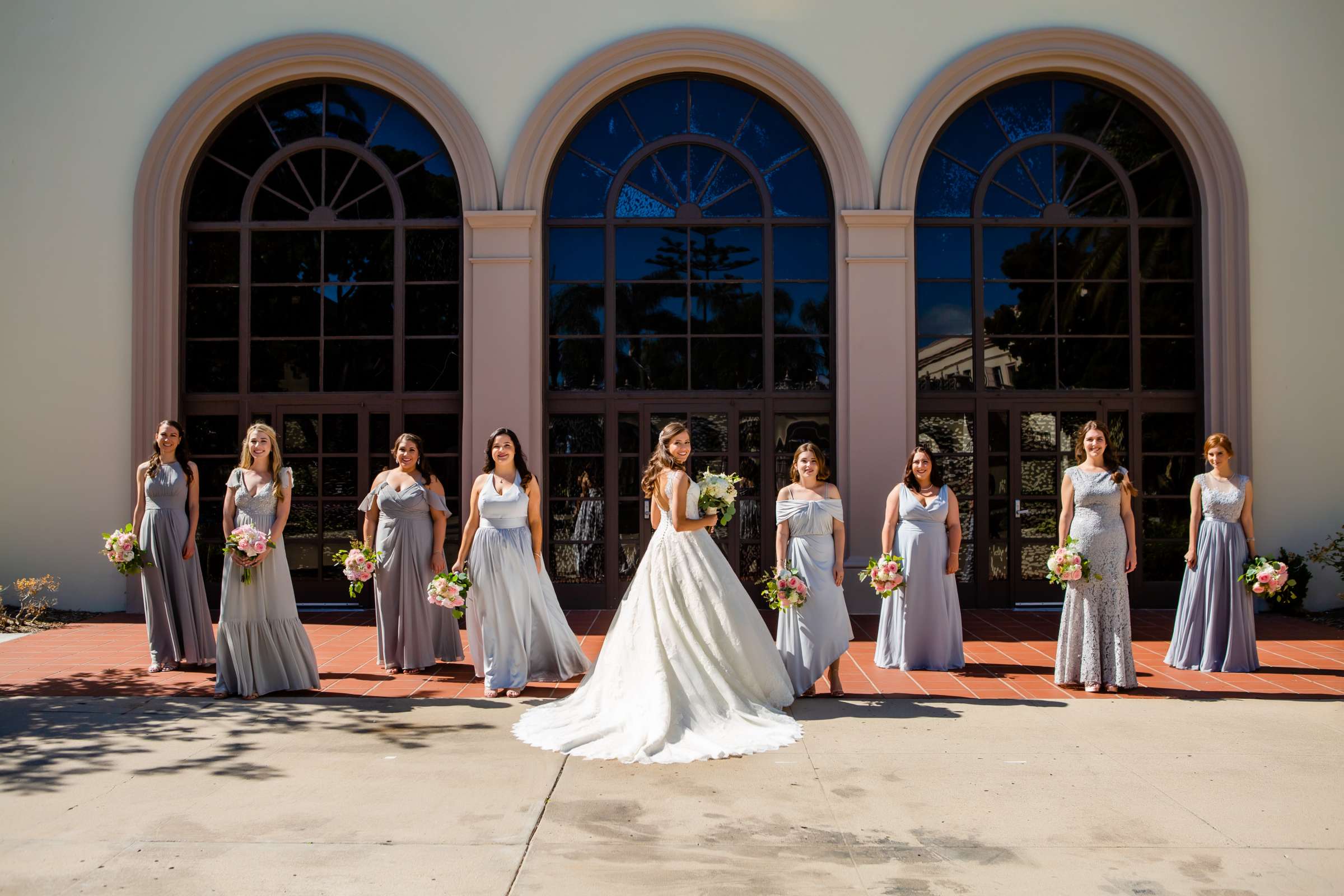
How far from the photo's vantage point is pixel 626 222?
1077cm

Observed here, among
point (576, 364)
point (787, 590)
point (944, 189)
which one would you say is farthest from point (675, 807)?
point (944, 189)

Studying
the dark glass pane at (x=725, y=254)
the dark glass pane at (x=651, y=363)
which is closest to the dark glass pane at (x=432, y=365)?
the dark glass pane at (x=651, y=363)

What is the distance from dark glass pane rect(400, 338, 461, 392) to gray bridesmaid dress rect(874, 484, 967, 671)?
535cm

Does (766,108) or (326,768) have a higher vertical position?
(766,108)

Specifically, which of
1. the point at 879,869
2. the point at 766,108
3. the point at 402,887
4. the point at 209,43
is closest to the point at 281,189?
the point at 209,43

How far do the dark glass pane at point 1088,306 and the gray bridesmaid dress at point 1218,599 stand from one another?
3.28m

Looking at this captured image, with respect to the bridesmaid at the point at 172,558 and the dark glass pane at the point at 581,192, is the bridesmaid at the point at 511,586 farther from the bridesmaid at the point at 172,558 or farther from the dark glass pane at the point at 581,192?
the dark glass pane at the point at 581,192

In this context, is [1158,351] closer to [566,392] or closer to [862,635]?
[862,635]

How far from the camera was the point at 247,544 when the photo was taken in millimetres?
6703

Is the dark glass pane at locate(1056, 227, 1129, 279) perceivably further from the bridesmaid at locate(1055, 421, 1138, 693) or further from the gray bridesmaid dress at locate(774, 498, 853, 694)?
the gray bridesmaid dress at locate(774, 498, 853, 694)

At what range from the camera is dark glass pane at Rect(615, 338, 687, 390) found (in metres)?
10.8

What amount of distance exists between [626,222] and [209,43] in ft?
16.0

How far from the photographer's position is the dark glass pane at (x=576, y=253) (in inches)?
425

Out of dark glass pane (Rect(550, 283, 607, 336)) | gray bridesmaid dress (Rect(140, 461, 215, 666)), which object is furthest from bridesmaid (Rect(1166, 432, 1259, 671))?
gray bridesmaid dress (Rect(140, 461, 215, 666))
